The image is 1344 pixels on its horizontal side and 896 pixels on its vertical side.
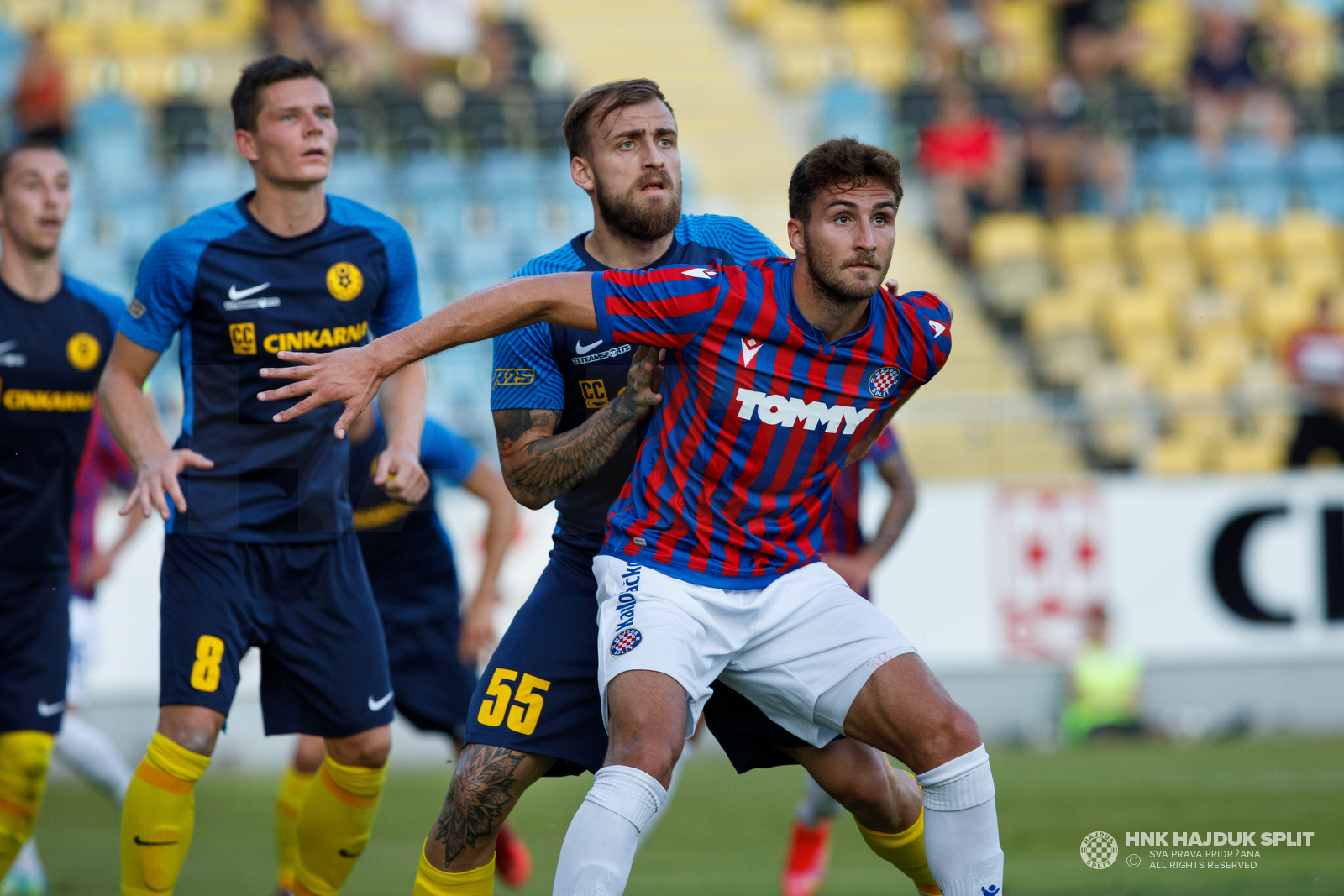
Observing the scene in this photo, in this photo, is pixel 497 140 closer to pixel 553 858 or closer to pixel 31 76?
pixel 31 76

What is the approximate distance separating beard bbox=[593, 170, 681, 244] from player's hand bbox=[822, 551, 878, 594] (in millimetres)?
2429

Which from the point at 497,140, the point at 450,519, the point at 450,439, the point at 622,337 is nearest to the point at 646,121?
the point at 622,337

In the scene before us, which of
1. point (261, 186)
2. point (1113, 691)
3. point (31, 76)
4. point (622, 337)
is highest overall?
point (31, 76)

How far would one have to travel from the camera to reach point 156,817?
5133 millimetres

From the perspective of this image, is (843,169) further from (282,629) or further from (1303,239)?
(1303,239)

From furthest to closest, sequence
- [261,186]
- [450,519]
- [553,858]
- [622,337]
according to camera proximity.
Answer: [450,519]
[553,858]
[261,186]
[622,337]

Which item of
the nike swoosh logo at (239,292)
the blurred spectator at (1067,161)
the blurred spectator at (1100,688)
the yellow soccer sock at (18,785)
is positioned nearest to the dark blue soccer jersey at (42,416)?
the yellow soccer sock at (18,785)

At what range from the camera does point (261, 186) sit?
5.65m

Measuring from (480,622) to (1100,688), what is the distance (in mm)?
6423

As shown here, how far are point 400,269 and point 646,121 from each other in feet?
→ 4.11

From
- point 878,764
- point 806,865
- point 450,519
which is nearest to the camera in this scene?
point 878,764

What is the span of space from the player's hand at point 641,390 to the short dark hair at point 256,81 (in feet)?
6.14

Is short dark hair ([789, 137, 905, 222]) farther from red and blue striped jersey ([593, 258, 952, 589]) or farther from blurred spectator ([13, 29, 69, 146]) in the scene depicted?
blurred spectator ([13, 29, 69, 146])

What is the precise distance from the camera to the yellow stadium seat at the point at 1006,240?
1520 cm
